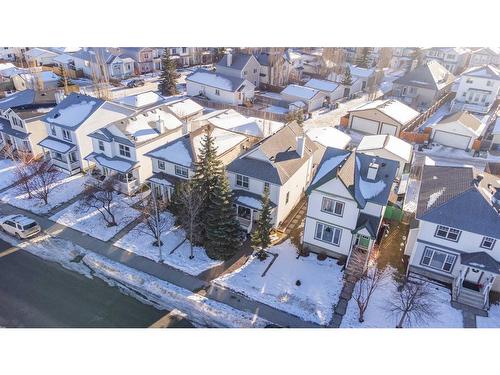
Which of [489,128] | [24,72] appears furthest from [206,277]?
[24,72]

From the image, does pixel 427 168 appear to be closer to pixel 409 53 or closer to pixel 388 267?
pixel 388 267

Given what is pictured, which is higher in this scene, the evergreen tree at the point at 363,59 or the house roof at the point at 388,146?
the evergreen tree at the point at 363,59

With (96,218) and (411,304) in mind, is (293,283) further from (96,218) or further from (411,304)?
(96,218)

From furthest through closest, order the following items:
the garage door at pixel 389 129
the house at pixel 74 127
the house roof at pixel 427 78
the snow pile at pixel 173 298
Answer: the house roof at pixel 427 78 → the garage door at pixel 389 129 → the house at pixel 74 127 → the snow pile at pixel 173 298

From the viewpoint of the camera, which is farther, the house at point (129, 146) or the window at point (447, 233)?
the house at point (129, 146)

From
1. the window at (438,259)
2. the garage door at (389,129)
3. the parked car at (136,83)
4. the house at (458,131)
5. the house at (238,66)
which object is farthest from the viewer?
the parked car at (136,83)

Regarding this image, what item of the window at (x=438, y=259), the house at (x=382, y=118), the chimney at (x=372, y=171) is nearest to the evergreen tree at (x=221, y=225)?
the chimney at (x=372, y=171)

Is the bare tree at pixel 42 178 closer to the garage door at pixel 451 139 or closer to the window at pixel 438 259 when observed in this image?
the window at pixel 438 259

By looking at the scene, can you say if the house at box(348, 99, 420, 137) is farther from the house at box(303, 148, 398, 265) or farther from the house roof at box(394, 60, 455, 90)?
the house at box(303, 148, 398, 265)

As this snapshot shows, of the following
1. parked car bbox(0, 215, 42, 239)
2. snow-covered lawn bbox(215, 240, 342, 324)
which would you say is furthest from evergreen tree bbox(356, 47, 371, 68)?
parked car bbox(0, 215, 42, 239)
